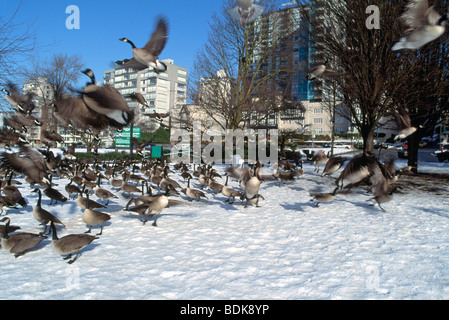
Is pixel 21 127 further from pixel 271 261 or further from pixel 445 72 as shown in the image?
pixel 445 72

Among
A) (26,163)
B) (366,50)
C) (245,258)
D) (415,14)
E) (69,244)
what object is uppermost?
(366,50)

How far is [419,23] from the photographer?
5.96m

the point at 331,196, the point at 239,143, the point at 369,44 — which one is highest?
the point at 369,44

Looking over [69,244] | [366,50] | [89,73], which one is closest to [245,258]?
[69,244]

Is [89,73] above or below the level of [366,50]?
below

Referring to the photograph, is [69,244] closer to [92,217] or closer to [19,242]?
[19,242]

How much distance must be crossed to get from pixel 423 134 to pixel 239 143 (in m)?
11.1

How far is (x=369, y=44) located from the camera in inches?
422

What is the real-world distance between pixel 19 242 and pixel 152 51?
4.11 m

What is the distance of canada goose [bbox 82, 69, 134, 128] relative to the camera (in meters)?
3.92

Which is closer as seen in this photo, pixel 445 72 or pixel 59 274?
pixel 59 274

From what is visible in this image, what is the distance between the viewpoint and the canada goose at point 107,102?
12.8 ft

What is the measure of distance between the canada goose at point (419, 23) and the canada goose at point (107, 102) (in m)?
5.71
